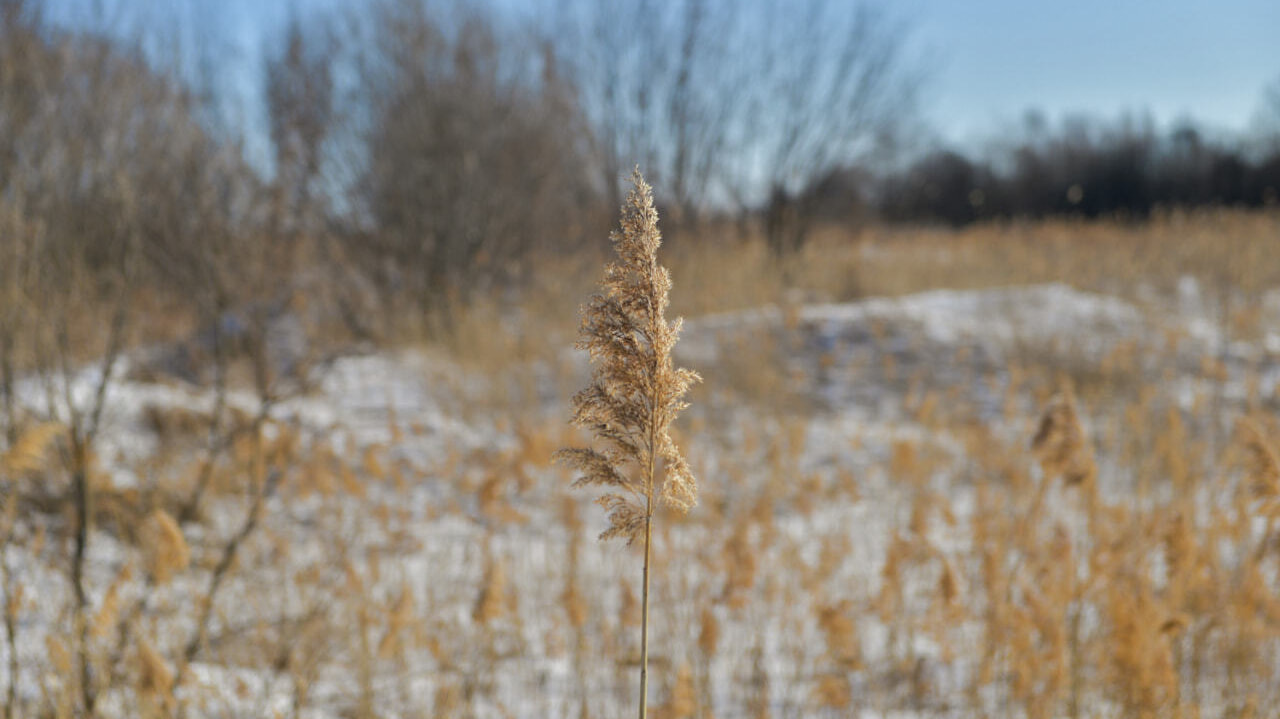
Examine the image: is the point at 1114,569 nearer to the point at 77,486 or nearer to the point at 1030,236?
the point at 77,486

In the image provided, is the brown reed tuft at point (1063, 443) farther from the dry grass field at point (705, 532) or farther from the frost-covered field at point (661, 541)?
the frost-covered field at point (661, 541)

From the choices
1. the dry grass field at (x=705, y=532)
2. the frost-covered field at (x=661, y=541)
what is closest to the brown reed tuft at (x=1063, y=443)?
the dry grass field at (x=705, y=532)

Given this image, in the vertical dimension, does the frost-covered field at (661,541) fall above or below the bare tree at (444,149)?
below

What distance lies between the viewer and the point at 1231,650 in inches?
95.7

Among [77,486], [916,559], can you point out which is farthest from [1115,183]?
[77,486]

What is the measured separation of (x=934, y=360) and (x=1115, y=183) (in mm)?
29138

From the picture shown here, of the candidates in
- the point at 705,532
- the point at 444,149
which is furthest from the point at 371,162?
the point at 705,532

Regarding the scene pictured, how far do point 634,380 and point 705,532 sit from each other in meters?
3.28

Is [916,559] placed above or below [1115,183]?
below

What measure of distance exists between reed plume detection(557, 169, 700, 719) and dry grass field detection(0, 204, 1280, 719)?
3.31ft

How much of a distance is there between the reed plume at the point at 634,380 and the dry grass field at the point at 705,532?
101cm

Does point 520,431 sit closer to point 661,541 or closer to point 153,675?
point 661,541

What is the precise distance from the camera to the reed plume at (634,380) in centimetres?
86

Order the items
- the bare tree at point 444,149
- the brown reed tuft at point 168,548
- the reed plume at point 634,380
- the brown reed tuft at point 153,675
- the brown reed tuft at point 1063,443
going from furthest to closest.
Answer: the bare tree at point 444,149 → the brown reed tuft at point 1063,443 → the brown reed tuft at point 168,548 → the brown reed tuft at point 153,675 → the reed plume at point 634,380
